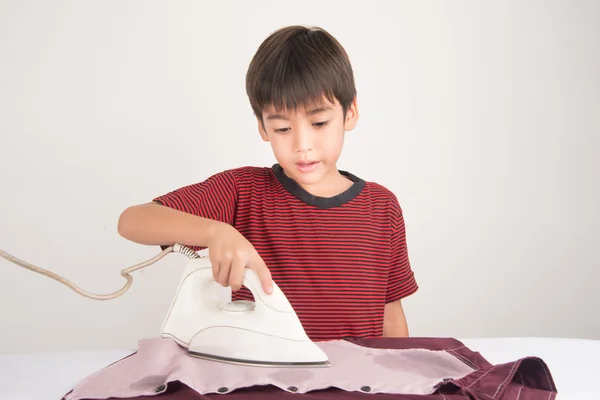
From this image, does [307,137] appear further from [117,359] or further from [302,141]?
[117,359]

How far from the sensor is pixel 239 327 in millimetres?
1230

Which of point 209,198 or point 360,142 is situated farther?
point 360,142

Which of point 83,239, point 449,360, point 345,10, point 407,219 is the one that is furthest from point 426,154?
point 449,360

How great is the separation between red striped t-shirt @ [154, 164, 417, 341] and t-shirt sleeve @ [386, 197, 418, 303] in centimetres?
6

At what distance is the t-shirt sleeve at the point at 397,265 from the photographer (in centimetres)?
175

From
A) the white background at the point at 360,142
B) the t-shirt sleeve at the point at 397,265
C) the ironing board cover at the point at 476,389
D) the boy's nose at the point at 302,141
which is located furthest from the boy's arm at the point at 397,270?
the white background at the point at 360,142

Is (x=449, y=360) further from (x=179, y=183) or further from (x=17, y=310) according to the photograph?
(x=17, y=310)

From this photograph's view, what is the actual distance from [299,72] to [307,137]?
0.14 metres

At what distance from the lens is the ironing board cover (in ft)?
3.47

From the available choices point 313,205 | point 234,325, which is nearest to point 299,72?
point 313,205

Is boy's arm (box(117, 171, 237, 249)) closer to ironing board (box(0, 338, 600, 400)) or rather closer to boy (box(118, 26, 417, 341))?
boy (box(118, 26, 417, 341))

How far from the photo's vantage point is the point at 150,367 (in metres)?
1.16

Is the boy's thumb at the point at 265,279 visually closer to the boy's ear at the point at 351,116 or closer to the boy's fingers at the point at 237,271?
the boy's fingers at the point at 237,271

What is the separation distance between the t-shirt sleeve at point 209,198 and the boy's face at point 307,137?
0.16 metres
